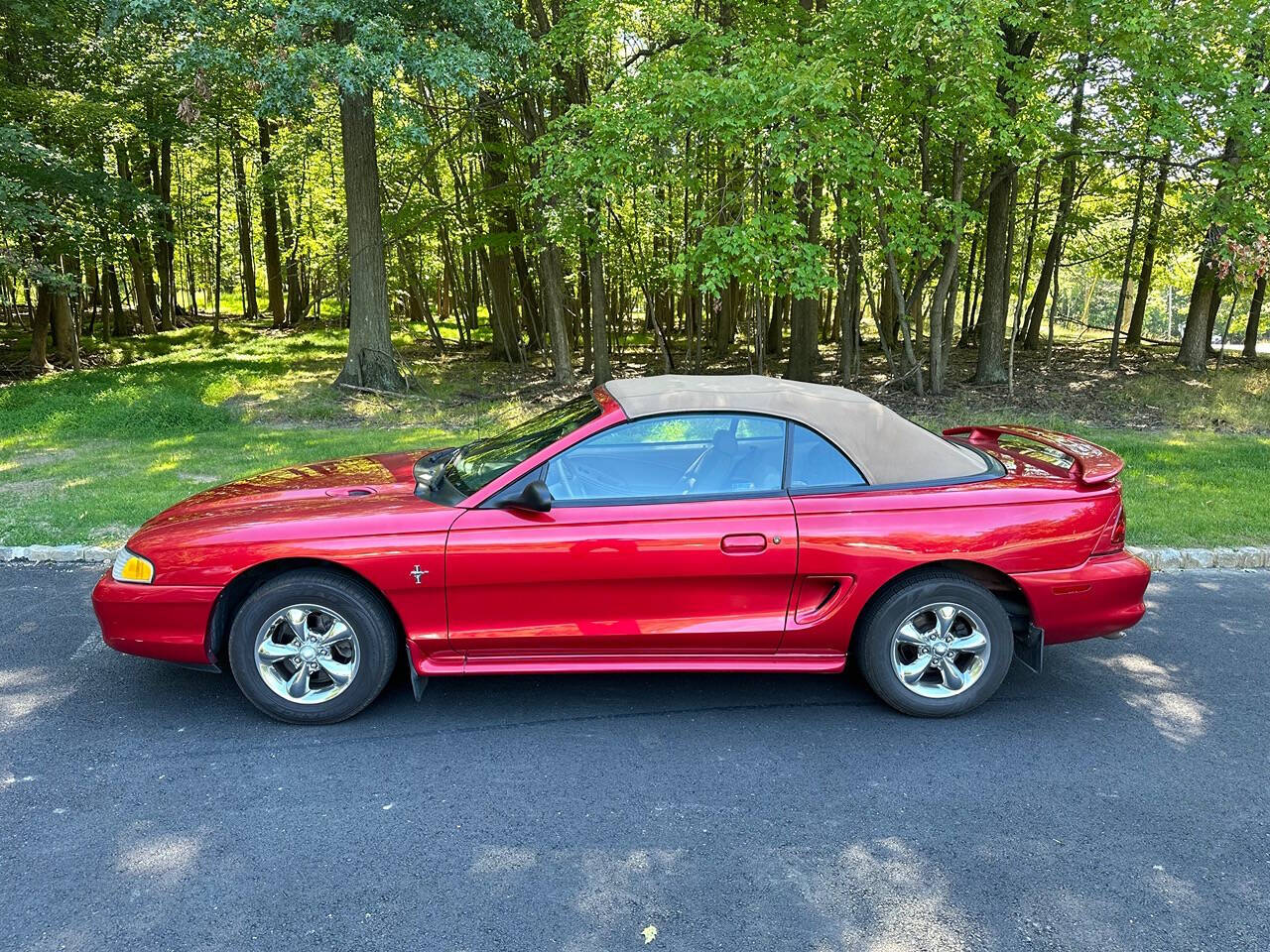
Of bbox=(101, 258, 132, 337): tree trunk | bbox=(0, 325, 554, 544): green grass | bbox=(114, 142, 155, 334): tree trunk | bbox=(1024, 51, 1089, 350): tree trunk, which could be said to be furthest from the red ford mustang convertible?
bbox=(101, 258, 132, 337): tree trunk

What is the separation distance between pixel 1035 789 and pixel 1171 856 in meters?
0.53

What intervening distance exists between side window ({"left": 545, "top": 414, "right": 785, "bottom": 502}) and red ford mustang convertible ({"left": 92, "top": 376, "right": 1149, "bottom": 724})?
0.01 meters

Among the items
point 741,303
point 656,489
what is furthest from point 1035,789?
point 741,303

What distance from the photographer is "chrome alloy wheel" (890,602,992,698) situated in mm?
4141

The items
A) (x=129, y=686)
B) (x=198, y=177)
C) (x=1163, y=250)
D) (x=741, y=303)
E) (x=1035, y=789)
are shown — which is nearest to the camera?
(x=1035, y=789)

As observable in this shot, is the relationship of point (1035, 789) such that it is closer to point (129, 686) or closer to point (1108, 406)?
point (129, 686)

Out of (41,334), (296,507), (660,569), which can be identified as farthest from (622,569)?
(41,334)

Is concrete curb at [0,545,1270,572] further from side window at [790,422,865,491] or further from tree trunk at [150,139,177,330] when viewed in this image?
tree trunk at [150,139,177,330]

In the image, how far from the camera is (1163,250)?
18.6 meters

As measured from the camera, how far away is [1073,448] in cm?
493

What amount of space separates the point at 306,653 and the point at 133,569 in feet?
2.95

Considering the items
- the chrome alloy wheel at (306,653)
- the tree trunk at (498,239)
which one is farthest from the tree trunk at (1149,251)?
the chrome alloy wheel at (306,653)

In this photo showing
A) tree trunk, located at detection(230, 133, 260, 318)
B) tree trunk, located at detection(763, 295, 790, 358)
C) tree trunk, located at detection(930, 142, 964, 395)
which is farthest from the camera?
tree trunk, located at detection(230, 133, 260, 318)

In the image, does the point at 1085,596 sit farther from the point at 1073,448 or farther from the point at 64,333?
the point at 64,333
